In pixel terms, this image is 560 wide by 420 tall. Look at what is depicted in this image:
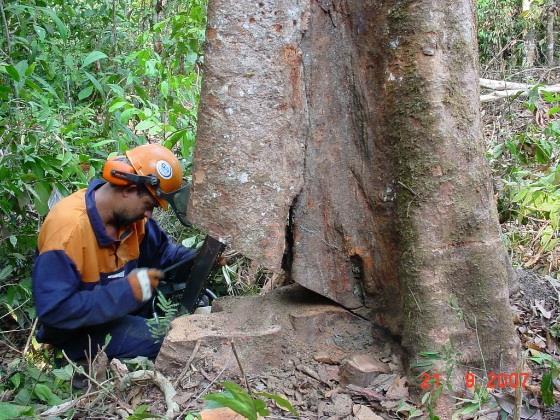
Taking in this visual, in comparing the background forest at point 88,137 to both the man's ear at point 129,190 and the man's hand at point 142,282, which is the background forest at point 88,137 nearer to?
the man's hand at point 142,282

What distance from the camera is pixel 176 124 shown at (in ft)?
17.3

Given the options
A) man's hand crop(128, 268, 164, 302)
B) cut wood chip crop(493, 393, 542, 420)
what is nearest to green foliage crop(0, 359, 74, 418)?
man's hand crop(128, 268, 164, 302)

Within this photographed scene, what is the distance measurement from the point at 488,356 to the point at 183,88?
370 centimetres

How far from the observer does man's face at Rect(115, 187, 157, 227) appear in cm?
342

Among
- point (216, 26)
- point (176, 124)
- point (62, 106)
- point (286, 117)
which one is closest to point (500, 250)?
point (286, 117)

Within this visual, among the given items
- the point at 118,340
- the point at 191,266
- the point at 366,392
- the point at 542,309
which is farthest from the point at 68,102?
the point at 542,309

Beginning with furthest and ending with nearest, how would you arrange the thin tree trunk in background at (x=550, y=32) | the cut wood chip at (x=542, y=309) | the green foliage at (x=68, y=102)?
the thin tree trunk in background at (x=550, y=32) → the green foliage at (x=68, y=102) → the cut wood chip at (x=542, y=309)

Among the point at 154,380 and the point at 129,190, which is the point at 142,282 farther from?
the point at 154,380

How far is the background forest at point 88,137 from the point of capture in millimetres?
4016

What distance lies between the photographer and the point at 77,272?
11.1 ft

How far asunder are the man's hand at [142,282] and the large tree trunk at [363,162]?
0.61 metres

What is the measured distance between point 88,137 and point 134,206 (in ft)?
6.44

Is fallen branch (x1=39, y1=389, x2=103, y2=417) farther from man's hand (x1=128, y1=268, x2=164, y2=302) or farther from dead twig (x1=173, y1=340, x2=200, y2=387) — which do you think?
man's hand (x1=128, y1=268, x2=164, y2=302)

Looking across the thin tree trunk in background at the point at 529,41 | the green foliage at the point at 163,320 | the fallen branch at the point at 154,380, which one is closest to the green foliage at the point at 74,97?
the green foliage at the point at 163,320
